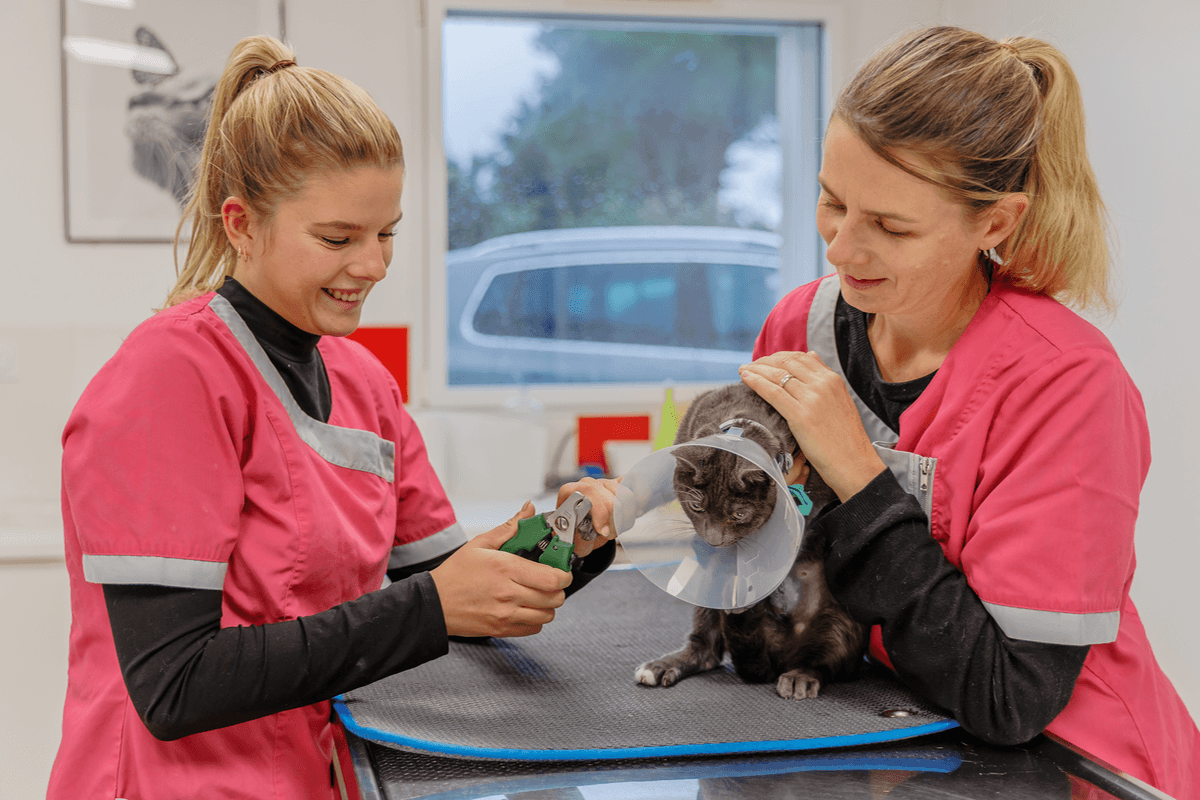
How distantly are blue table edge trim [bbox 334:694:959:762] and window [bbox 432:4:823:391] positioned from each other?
7.52ft

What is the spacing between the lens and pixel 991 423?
3.15 feet

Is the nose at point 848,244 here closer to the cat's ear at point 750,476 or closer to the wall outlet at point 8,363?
the cat's ear at point 750,476

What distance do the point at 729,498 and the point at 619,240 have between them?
2377mm

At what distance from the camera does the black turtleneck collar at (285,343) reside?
3.47 feet

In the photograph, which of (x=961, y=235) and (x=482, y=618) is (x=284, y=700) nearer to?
(x=482, y=618)

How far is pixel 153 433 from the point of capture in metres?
0.89

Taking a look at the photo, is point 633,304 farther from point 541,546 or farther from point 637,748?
point 637,748

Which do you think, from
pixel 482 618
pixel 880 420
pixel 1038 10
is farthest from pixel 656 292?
pixel 482 618

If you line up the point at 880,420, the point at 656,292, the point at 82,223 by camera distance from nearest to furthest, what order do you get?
the point at 880,420 → the point at 82,223 → the point at 656,292

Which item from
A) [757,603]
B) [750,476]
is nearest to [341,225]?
[750,476]

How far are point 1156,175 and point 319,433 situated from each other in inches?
88.1

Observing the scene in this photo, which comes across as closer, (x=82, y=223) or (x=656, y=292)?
(x=82, y=223)

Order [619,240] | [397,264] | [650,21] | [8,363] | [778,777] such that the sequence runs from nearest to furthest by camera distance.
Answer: [778,777], [8,363], [397,264], [650,21], [619,240]

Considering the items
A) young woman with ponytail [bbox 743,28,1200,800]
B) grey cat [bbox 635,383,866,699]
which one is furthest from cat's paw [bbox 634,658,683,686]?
young woman with ponytail [bbox 743,28,1200,800]
